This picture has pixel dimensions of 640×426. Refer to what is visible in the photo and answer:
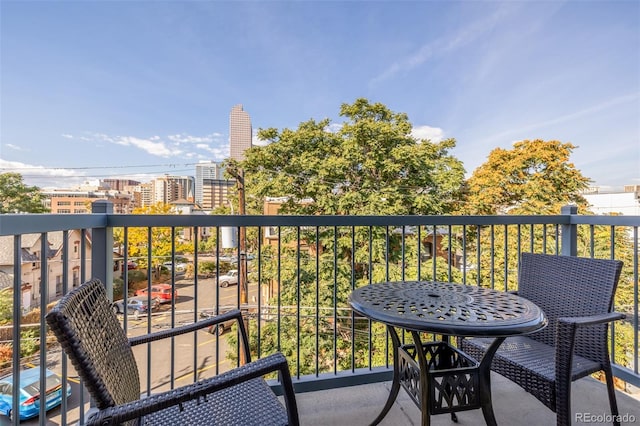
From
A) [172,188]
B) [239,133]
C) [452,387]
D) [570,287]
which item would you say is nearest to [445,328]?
[452,387]

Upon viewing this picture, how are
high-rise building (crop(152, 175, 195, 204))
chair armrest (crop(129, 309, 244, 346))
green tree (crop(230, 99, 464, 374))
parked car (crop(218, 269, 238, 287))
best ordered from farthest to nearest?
high-rise building (crop(152, 175, 195, 204)) < parked car (crop(218, 269, 238, 287)) < green tree (crop(230, 99, 464, 374)) < chair armrest (crop(129, 309, 244, 346))

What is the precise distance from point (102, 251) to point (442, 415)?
2009 millimetres

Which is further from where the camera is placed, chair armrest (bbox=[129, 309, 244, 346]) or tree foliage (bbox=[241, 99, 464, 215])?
tree foliage (bbox=[241, 99, 464, 215])

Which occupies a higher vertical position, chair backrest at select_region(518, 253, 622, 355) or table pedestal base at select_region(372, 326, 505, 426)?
chair backrest at select_region(518, 253, 622, 355)

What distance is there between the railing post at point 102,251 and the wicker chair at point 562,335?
1917 millimetres

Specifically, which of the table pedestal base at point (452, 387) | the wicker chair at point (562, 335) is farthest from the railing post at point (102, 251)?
the wicker chair at point (562, 335)

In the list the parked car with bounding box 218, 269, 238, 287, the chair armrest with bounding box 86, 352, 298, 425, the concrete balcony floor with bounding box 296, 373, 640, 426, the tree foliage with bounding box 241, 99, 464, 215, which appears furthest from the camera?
the parked car with bounding box 218, 269, 238, 287

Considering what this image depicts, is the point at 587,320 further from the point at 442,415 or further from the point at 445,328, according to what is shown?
the point at 442,415

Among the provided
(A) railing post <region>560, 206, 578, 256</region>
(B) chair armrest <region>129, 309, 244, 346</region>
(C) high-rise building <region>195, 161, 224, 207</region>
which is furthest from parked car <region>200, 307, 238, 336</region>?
(C) high-rise building <region>195, 161, 224, 207</region>

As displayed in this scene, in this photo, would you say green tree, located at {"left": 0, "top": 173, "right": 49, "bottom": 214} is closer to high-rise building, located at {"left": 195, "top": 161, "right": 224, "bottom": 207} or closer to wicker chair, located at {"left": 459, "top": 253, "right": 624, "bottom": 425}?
high-rise building, located at {"left": 195, "top": 161, "right": 224, "bottom": 207}

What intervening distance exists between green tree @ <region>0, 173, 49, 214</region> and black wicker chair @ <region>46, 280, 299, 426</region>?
39.7ft

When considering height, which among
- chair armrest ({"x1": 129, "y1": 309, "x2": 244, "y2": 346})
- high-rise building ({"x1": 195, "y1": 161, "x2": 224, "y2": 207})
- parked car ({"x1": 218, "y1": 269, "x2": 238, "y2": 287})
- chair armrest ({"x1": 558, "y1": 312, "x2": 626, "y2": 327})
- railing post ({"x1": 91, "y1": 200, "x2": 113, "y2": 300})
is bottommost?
parked car ({"x1": 218, "y1": 269, "x2": 238, "y2": 287})

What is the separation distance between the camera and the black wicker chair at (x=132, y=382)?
679 millimetres

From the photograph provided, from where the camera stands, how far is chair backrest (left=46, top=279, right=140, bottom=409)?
2.23 feet
